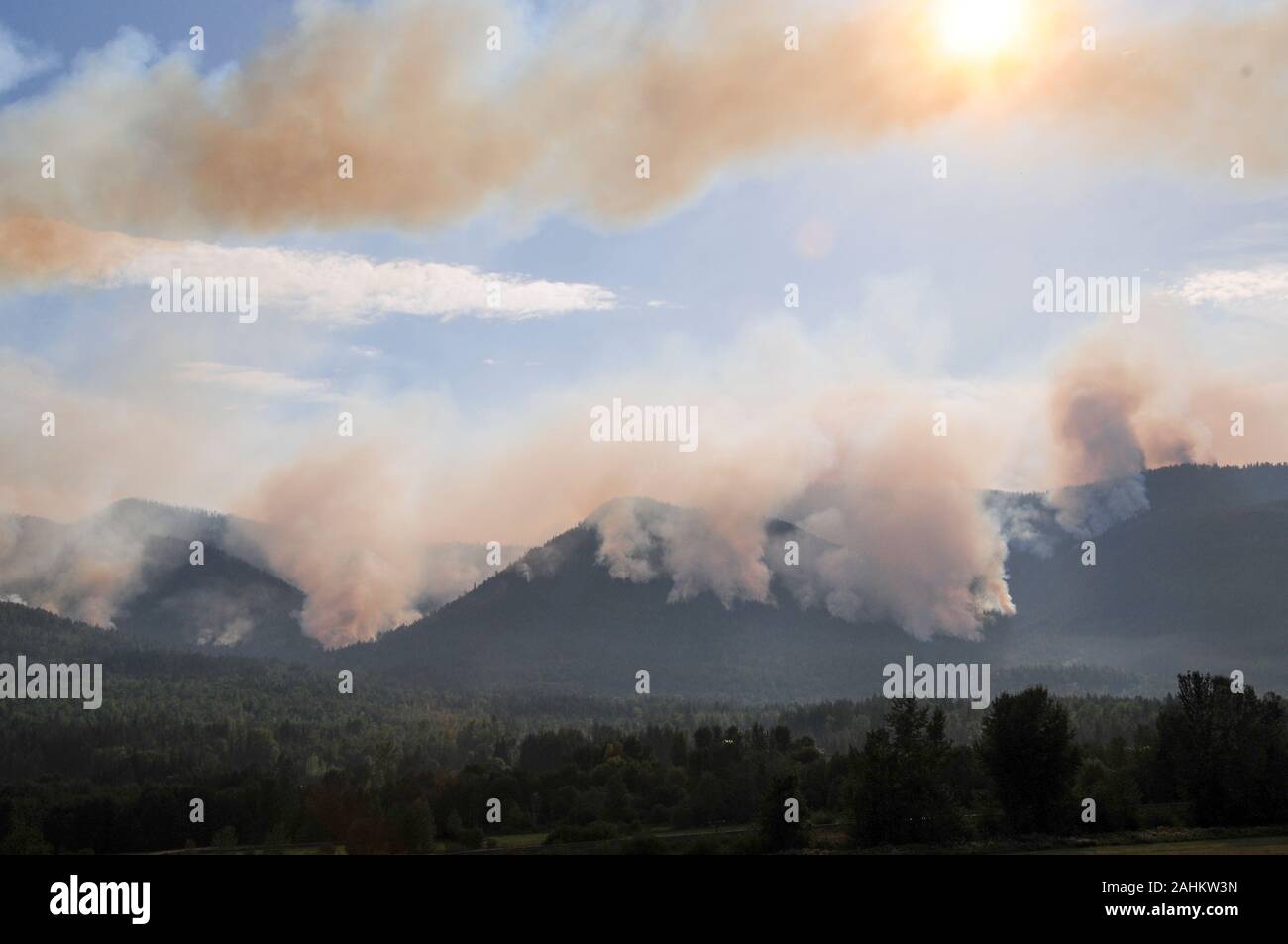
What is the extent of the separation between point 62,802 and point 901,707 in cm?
11676

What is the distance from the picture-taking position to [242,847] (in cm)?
13375

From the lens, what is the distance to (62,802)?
166875 mm

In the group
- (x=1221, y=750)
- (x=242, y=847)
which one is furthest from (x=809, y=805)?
(x=242, y=847)

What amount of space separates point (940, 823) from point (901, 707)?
566 inches

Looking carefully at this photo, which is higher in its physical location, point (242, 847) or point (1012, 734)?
point (1012, 734)

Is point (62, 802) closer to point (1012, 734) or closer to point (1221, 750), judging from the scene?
Result: point (1012, 734)

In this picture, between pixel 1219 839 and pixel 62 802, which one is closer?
pixel 1219 839

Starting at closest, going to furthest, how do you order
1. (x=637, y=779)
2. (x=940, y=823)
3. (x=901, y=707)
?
(x=940, y=823) < (x=901, y=707) < (x=637, y=779)

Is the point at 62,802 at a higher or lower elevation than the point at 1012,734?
lower
